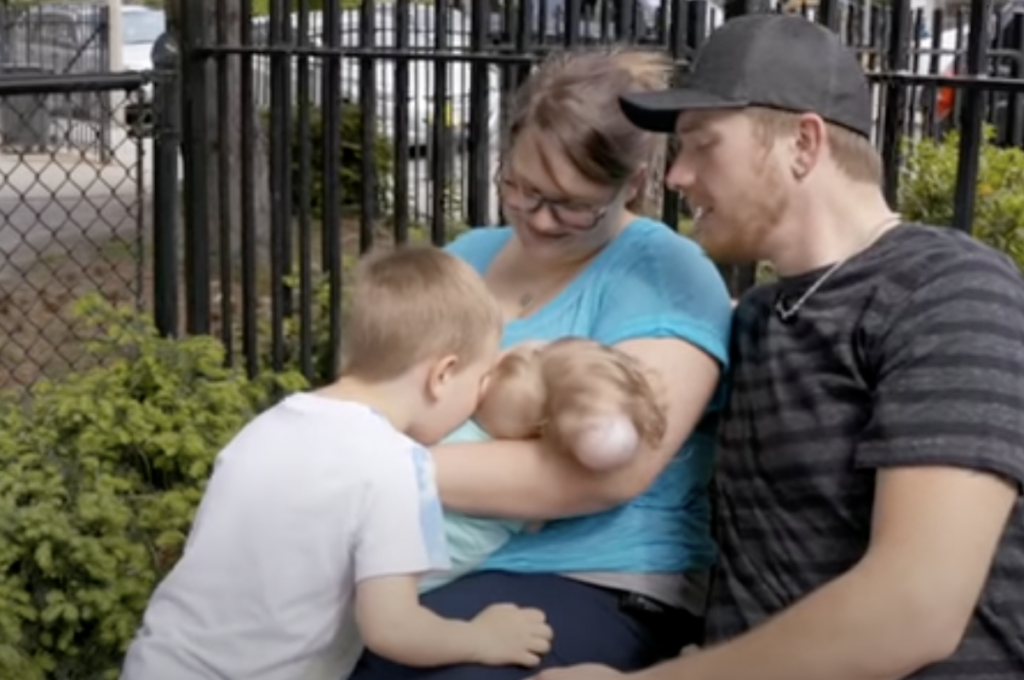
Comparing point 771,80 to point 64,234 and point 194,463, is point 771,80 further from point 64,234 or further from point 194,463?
point 64,234

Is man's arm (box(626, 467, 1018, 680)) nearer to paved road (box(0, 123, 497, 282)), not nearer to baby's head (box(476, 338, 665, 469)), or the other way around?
baby's head (box(476, 338, 665, 469))

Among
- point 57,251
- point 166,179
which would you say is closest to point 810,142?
point 166,179

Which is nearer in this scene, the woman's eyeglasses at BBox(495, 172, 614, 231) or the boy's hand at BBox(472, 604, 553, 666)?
the boy's hand at BBox(472, 604, 553, 666)

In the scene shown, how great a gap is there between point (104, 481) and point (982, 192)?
2.67m

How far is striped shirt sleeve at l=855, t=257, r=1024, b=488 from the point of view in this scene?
6.49 feet

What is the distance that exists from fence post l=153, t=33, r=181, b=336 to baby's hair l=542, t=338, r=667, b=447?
279cm

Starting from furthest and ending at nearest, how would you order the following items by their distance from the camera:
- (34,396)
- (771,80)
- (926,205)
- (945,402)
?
(926,205), (34,396), (771,80), (945,402)

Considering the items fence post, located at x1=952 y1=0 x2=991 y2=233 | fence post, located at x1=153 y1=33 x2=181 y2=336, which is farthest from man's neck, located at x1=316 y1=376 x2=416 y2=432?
fence post, located at x1=153 y1=33 x2=181 y2=336

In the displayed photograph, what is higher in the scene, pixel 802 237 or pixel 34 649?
pixel 802 237

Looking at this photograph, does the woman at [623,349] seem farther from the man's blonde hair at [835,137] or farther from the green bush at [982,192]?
the green bush at [982,192]

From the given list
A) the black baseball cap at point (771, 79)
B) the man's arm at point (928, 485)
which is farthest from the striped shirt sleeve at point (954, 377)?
the black baseball cap at point (771, 79)

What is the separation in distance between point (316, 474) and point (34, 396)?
291 cm

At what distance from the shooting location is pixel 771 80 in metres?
2.23

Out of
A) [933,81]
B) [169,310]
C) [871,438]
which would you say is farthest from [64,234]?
[871,438]
